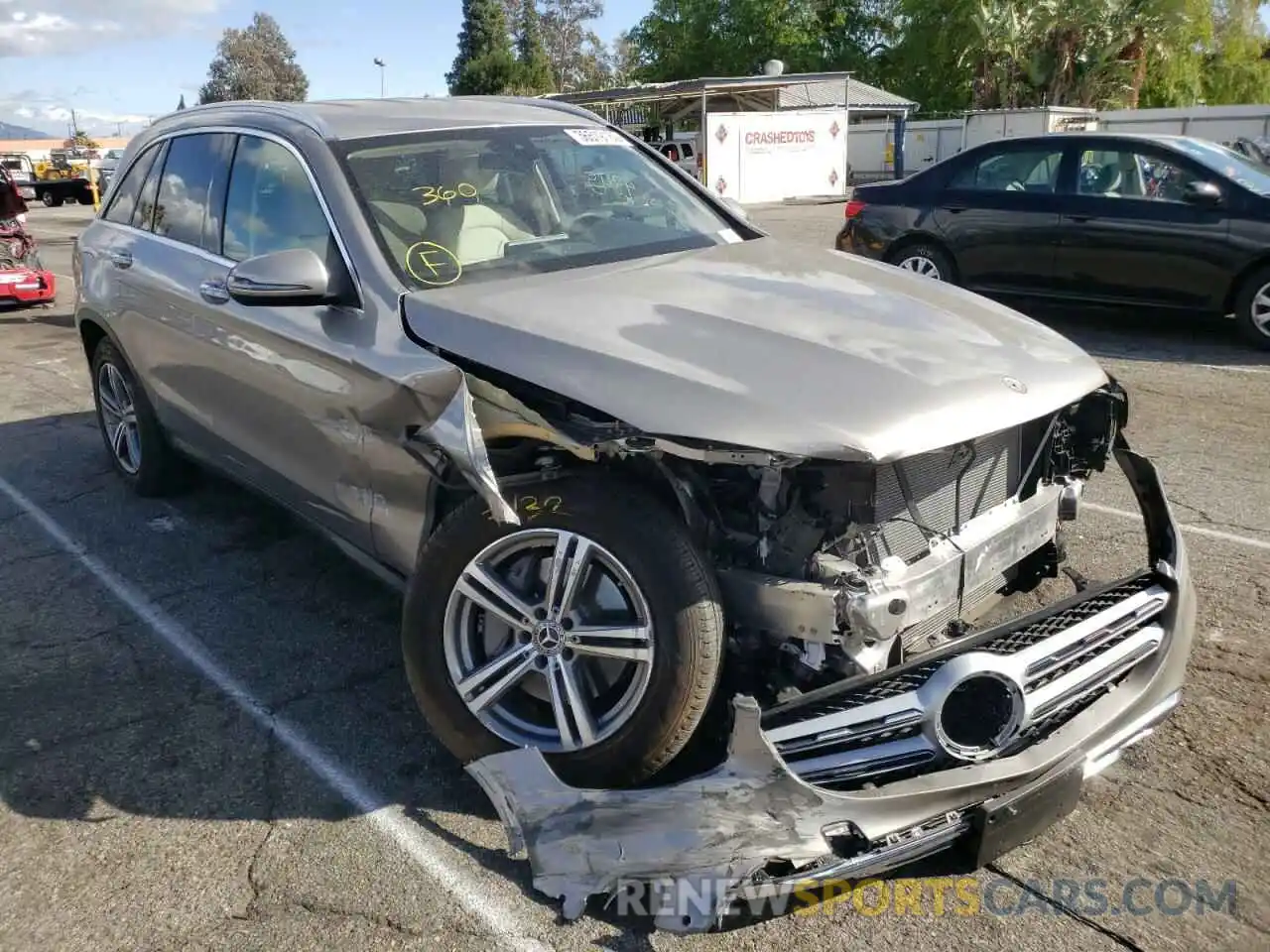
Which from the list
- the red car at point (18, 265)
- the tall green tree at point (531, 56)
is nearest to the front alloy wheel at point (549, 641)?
the red car at point (18, 265)

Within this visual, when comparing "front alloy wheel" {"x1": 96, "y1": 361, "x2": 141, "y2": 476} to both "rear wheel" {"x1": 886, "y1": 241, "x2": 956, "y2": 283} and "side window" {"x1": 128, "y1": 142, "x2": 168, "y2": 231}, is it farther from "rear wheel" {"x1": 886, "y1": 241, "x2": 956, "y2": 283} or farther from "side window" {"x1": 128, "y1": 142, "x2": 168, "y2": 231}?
"rear wheel" {"x1": 886, "y1": 241, "x2": 956, "y2": 283}

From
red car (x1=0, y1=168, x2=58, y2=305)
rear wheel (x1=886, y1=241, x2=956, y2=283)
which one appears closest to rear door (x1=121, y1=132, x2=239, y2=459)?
rear wheel (x1=886, y1=241, x2=956, y2=283)

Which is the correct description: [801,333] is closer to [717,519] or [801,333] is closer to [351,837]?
[717,519]

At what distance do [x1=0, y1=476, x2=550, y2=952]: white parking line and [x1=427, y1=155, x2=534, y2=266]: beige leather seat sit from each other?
5.46 feet

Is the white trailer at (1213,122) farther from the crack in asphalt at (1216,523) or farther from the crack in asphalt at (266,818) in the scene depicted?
the crack in asphalt at (266,818)

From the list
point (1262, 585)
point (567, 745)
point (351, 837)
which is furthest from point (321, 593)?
point (1262, 585)

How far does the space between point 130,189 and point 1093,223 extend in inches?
290

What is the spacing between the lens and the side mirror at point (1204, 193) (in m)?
8.55

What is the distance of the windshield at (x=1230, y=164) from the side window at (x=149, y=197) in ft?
25.6

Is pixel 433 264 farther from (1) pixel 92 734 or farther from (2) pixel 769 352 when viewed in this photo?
(1) pixel 92 734

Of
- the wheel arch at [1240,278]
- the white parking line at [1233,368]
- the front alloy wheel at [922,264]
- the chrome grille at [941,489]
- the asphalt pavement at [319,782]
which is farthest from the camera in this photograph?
the front alloy wheel at [922,264]

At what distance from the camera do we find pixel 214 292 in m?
4.29

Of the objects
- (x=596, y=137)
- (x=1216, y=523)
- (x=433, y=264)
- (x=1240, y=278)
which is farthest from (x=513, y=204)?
(x=1240, y=278)

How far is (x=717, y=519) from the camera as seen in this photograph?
9.43 feet
